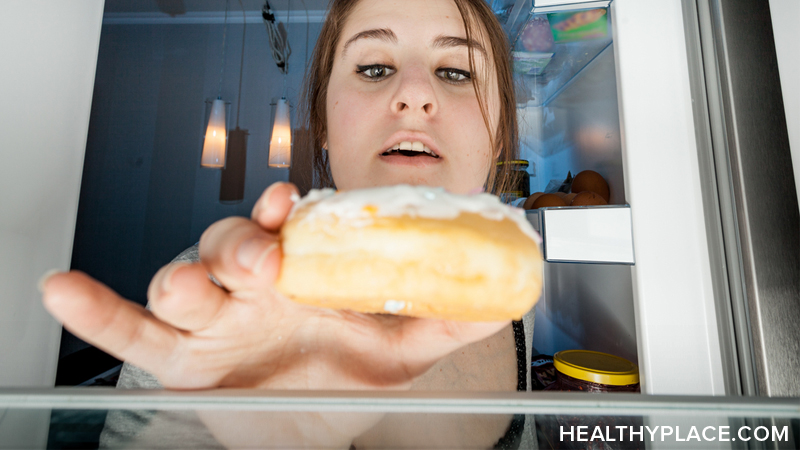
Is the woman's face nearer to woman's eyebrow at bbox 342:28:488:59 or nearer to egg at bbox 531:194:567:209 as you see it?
woman's eyebrow at bbox 342:28:488:59

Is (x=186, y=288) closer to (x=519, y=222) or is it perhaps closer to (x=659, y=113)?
(x=519, y=222)

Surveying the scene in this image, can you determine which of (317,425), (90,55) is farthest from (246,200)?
(317,425)

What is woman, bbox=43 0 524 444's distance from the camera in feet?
1.18

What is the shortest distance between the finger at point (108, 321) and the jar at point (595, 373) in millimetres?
803

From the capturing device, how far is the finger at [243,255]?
1.12 ft

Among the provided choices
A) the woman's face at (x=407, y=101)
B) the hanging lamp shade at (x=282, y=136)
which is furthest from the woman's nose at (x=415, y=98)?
the hanging lamp shade at (x=282, y=136)

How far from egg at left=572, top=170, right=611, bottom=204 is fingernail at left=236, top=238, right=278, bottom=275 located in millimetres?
1024

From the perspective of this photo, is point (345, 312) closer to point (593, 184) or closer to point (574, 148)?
point (593, 184)

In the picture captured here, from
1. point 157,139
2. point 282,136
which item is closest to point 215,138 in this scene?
point 282,136

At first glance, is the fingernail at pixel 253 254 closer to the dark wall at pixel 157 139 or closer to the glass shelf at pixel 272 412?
the glass shelf at pixel 272 412

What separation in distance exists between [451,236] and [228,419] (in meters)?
0.33

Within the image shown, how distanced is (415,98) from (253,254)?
532mm

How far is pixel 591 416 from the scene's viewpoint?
0.45 m

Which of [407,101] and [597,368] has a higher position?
[407,101]
